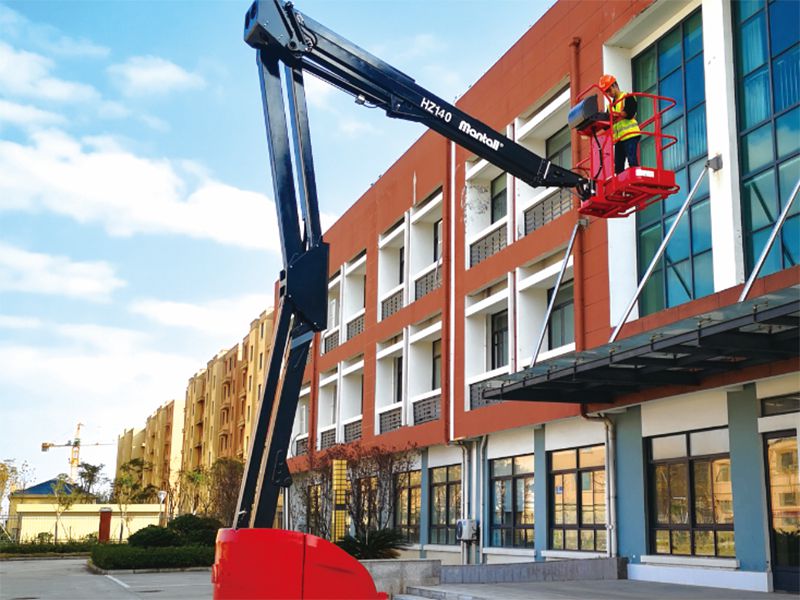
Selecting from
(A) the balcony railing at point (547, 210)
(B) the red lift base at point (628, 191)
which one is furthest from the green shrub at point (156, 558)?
(B) the red lift base at point (628, 191)

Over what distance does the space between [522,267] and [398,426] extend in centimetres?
1014

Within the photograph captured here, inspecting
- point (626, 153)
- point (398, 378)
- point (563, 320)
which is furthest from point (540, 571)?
point (398, 378)

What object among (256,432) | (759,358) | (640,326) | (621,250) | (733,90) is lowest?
(256,432)

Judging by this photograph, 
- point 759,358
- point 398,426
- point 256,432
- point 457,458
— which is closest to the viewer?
point 256,432

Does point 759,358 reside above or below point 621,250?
below

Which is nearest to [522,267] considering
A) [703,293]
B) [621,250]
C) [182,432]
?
[621,250]

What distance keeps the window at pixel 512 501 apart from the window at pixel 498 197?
277 inches

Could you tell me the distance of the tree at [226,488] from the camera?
44.1 meters

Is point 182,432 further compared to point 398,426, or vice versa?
point 182,432

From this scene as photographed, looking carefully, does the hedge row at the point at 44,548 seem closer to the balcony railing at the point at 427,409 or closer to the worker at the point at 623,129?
the balcony railing at the point at 427,409

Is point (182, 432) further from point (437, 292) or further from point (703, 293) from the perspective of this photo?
point (703, 293)

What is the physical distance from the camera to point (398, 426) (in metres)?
32.1

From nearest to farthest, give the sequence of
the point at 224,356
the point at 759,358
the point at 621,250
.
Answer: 1. the point at 759,358
2. the point at 621,250
3. the point at 224,356

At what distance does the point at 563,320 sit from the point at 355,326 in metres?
16.2
